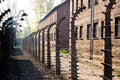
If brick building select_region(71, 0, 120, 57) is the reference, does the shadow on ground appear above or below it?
below

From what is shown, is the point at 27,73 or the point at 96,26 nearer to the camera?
the point at 27,73

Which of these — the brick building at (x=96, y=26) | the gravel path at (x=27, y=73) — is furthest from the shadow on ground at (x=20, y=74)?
the brick building at (x=96, y=26)

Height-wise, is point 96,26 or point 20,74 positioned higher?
point 96,26

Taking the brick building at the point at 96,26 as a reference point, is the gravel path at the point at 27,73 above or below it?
below

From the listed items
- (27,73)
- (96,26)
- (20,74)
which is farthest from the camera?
(96,26)

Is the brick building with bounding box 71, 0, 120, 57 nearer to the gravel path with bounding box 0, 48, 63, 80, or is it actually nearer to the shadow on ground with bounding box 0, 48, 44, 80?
the gravel path with bounding box 0, 48, 63, 80

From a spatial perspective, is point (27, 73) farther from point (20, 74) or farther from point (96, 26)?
point (96, 26)

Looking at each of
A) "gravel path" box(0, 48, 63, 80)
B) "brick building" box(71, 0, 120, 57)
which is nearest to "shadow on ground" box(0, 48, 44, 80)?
"gravel path" box(0, 48, 63, 80)

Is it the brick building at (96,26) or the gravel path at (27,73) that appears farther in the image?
the brick building at (96,26)

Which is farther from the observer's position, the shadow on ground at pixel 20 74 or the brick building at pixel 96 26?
the brick building at pixel 96 26

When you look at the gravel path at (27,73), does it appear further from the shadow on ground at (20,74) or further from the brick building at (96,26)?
the brick building at (96,26)

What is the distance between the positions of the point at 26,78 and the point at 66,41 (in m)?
30.0

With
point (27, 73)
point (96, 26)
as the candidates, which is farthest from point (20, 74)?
point (96, 26)

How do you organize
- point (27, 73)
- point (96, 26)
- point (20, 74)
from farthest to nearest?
point (96, 26)
point (27, 73)
point (20, 74)
